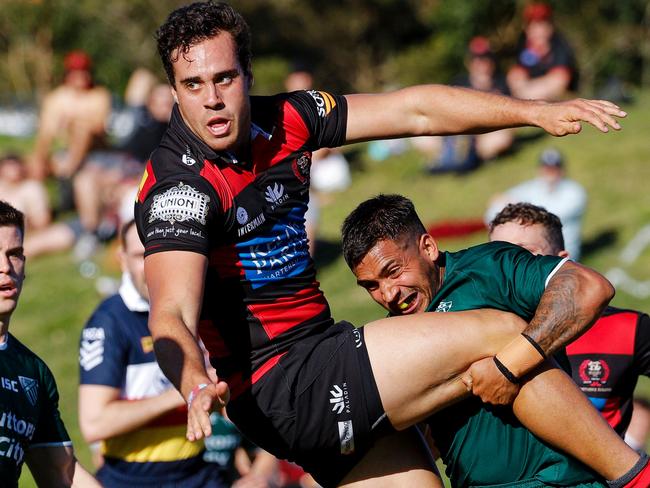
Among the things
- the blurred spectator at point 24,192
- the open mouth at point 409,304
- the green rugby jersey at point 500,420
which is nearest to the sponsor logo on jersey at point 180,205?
the open mouth at point 409,304

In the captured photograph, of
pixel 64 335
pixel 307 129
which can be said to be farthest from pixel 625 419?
pixel 64 335

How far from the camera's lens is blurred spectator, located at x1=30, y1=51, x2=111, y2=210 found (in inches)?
574

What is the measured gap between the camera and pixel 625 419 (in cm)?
535

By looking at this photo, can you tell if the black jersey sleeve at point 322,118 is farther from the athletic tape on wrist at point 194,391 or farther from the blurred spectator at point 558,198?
the blurred spectator at point 558,198

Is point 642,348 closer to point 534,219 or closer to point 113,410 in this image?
point 534,219

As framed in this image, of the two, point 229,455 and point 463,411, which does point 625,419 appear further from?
point 229,455

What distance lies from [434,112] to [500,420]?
1.35 meters

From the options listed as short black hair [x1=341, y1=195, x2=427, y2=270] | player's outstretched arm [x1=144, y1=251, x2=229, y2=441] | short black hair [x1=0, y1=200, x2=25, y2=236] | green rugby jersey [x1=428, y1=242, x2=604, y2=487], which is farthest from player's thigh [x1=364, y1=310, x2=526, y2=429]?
short black hair [x1=0, y1=200, x2=25, y2=236]

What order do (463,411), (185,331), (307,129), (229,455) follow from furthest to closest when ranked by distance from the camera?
1. (229,455)
2. (307,129)
3. (463,411)
4. (185,331)

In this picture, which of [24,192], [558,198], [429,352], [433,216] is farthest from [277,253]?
[24,192]

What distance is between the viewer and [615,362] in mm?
5246

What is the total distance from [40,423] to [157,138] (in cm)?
865

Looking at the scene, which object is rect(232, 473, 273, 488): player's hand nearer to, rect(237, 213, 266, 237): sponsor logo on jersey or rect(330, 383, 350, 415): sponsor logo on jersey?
rect(330, 383, 350, 415): sponsor logo on jersey

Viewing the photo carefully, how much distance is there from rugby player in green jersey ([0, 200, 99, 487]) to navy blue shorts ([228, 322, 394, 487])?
893 mm
